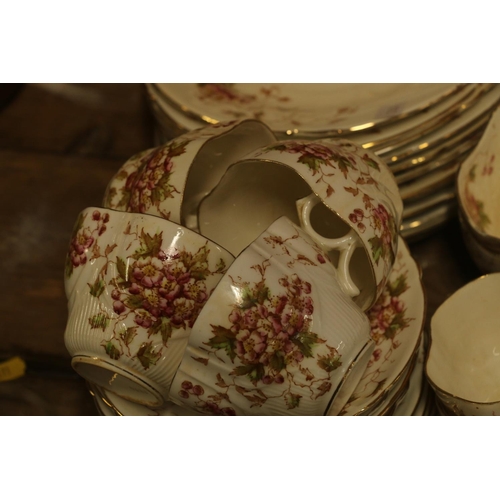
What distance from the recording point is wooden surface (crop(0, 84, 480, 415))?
714 millimetres

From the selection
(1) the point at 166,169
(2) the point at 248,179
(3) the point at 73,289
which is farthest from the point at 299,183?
(3) the point at 73,289

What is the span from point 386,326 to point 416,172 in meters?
0.19

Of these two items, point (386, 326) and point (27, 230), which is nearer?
point (386, 326)

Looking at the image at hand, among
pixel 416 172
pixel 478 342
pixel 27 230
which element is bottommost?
pixel 27 230

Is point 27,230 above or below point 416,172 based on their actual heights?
below

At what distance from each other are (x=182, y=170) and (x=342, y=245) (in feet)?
0.54

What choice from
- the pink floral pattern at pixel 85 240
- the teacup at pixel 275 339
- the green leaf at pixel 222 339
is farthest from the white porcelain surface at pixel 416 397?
the pink floral pattern at pixel 85 240

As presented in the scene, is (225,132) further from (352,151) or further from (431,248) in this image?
(431,248)

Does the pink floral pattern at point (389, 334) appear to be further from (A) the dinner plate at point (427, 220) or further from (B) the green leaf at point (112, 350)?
(B) the green leaf at point (112, 350)

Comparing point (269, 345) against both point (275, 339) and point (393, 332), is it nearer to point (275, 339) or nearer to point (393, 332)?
point (275, 339)

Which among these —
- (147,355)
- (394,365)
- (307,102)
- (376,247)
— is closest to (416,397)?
(394,365)

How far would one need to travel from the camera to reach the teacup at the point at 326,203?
22.6 inches

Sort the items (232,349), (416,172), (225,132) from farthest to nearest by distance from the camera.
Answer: (416,172) → (225,132) → (232,349)

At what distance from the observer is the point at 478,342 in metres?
0.73
